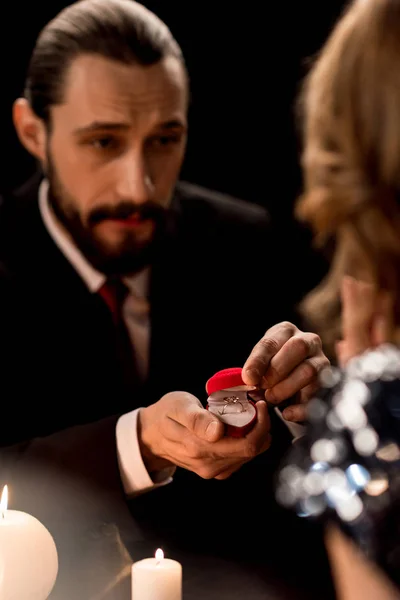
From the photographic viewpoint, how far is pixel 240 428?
3.43 feet

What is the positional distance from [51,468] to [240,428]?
18.3 inches

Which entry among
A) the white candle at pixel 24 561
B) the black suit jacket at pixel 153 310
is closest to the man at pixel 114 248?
the black suit jacket at pixel 153 310

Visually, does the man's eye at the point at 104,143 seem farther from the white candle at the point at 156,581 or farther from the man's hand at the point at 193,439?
the white candle at the point at 156,581

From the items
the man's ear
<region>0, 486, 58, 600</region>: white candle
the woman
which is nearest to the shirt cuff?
<region>0, 486, 58, 600</region>: white candle

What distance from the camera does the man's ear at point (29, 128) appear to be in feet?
5.21

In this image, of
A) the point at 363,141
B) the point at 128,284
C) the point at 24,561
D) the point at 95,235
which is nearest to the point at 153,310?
the point at 128,284

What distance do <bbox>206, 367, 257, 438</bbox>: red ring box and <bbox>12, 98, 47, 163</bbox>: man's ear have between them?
2.57 feet

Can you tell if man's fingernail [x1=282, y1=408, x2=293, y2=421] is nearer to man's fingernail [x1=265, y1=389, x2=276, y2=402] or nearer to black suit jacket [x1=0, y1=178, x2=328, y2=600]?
man's fingernail [x1=265, y1=389, x2=276, y2=402]

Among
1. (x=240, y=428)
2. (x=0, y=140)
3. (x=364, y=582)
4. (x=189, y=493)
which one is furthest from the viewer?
(x=0, y=140)

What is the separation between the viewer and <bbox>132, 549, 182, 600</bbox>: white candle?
2.96 ft

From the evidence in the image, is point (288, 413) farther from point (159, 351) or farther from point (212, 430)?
point (159, 351)

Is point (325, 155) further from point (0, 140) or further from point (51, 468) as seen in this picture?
point (0, 140)

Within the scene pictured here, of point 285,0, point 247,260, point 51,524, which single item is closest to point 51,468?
point 51,524

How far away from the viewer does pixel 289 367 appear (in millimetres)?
1160
